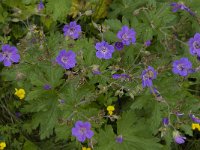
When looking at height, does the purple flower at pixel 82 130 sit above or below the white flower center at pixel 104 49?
below

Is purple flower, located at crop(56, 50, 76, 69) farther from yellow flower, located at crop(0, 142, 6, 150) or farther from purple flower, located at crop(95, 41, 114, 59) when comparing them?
yellow flower, located at crop(0, 142, 6, 150)

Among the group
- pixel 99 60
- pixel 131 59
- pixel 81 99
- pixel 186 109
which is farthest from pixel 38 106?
pixel 186 109

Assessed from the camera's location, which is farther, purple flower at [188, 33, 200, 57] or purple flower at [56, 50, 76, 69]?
purple flower at [188, 33, 200, 57]

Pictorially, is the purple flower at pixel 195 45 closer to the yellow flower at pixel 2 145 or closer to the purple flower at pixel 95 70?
the purple flower at pixel 95 70

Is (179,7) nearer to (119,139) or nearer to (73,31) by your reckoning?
(73,31)

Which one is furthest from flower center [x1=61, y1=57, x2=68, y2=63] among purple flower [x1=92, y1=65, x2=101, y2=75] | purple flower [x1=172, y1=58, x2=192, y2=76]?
purple flower [x1=172, y1=58, x2=192, y2=76]

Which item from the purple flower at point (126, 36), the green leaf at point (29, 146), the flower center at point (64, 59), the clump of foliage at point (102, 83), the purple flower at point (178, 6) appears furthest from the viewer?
the green leaf at point (29, 146)

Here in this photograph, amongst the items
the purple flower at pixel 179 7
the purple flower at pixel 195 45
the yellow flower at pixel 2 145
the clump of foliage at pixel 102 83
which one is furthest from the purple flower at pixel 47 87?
the purple flower at pixel 179 7

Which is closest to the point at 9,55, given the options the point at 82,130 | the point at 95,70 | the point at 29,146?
the point at 95,70
